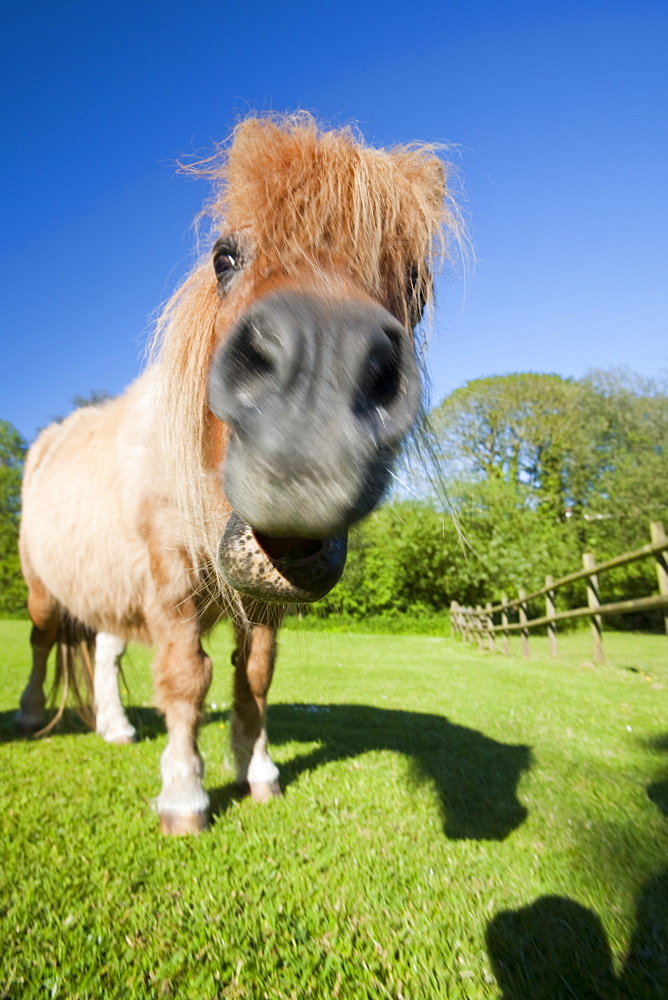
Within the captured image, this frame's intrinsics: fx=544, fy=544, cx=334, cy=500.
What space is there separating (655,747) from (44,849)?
4.27 meters

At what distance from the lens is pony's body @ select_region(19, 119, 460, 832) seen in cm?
102

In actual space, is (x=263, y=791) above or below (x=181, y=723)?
below

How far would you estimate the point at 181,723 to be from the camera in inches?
104

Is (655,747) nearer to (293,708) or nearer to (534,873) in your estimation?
(534,873)

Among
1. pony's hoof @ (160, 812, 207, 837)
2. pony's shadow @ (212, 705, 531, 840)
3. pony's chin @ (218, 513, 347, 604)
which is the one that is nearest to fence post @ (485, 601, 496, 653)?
pony's shadow @ (212, 705, 531, 840)

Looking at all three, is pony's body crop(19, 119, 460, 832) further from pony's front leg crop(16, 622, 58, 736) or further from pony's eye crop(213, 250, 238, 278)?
pony's front leg crop(16, 622, 58, 736)

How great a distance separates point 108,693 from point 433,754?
2.66 metres

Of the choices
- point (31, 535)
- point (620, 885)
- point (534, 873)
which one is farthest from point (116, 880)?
point (31, 535)

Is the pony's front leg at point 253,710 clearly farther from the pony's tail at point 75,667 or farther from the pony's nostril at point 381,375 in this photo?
the pony's nostril at point 381,375

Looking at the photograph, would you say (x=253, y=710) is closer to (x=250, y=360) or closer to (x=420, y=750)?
(x=420, y=750)

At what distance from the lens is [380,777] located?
3430 millimetres

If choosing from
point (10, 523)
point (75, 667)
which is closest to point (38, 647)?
point (75, 667)

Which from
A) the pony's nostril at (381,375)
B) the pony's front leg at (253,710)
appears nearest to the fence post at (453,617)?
the pony's front leg at (253,710)

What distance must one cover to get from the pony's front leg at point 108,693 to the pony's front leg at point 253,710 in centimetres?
168
